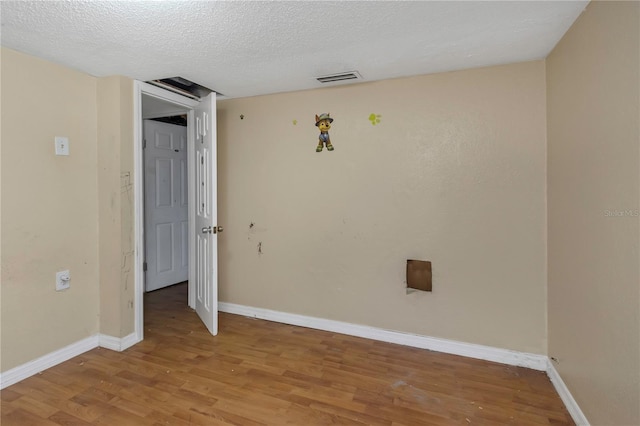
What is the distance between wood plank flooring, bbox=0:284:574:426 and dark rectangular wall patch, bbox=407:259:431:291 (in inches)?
18.8

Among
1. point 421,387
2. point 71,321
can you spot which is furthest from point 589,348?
point 71,321

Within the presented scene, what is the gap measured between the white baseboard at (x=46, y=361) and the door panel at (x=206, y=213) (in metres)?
0.84

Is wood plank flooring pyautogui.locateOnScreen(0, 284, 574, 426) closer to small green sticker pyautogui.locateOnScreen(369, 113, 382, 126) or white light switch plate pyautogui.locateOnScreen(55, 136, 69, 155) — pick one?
white light switch plate pyautogui.locateOnScreen(55, 136, 69, 155)

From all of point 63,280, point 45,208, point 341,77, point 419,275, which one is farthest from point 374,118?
point 63,280

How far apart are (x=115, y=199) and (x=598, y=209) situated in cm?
291

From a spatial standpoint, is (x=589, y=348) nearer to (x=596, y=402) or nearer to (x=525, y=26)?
(x=596, y=402)

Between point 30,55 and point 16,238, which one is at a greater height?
point 30,55

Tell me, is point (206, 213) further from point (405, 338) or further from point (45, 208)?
point (405, 338)

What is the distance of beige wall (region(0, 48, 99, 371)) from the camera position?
6.51 ft

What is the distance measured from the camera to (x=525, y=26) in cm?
169

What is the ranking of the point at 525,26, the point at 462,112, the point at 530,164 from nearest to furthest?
the point at 525,26, the point at 530,164, the point at 462,112

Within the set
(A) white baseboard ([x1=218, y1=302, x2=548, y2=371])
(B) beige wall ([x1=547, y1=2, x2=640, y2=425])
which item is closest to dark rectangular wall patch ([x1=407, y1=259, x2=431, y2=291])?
(A) white baseboard ([x1=218, y1=302, x2=548, y2=371])

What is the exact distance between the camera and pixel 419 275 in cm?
246

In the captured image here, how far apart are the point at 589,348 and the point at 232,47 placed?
2.43 meters
